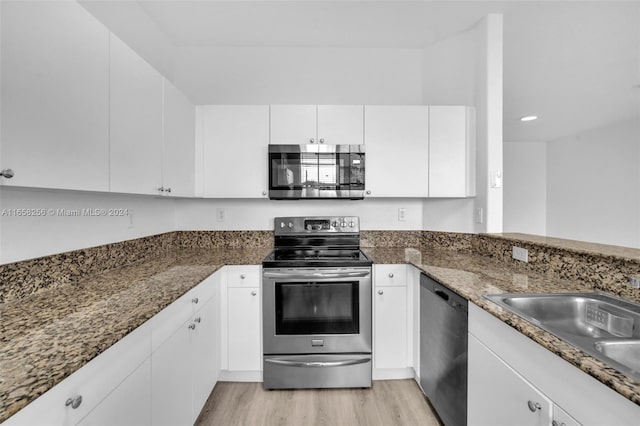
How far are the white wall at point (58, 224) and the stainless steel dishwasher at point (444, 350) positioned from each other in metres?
1.99

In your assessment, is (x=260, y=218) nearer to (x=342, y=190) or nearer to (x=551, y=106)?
(x=342, y=190)

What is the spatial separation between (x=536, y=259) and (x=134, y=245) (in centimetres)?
255

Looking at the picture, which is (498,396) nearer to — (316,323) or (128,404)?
(316,323)

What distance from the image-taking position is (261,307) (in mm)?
1911

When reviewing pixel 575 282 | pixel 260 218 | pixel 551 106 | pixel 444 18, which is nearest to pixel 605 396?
pixel 575 282

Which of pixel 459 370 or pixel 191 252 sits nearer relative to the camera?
pixel 459 370

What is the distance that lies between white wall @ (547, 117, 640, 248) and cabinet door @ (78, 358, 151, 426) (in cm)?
625

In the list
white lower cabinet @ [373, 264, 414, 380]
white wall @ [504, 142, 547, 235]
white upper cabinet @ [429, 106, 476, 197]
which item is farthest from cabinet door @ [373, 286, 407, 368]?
white wall @ [504, 142, 547, 235]

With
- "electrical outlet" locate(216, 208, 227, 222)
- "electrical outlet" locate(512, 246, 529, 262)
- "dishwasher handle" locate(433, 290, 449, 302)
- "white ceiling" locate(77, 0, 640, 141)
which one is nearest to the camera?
"dishwasher handle" locate(433, 290, 449, 302)

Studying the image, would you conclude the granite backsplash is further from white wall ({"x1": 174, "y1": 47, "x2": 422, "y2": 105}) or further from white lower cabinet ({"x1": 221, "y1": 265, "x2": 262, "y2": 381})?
white wall ({"x1": 174, "y1": 47, "x2": 422, "y2": 105})

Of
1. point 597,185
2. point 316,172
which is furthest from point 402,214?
point 597,185

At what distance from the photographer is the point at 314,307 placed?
188 cm

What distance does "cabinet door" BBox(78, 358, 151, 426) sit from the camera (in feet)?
2.69

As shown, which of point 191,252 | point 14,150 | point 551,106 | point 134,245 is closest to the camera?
point 14,150
